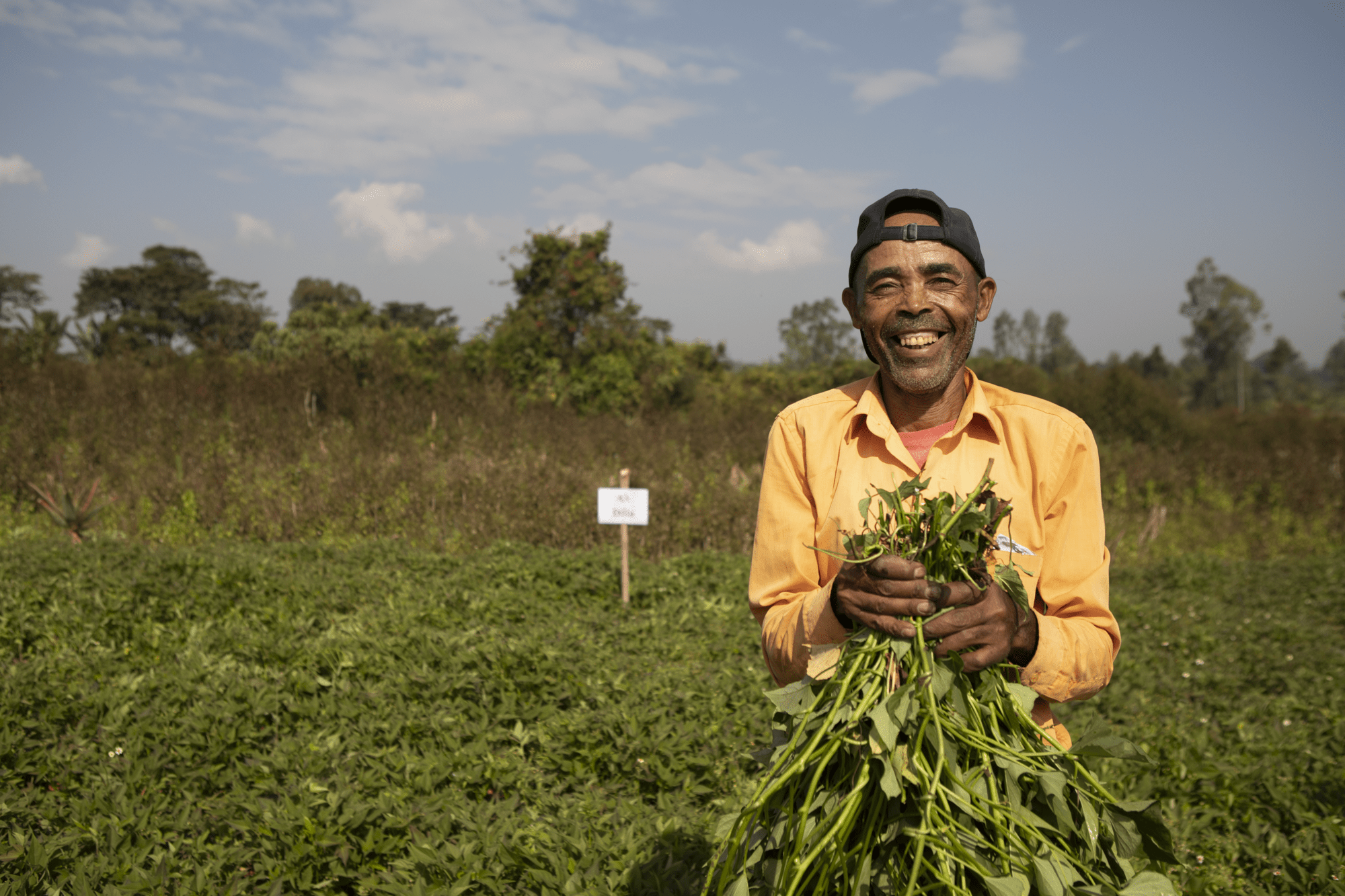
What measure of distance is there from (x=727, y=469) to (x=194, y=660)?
7.76m

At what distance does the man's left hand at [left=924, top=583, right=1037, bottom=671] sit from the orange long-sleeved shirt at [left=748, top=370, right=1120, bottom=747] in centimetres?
27

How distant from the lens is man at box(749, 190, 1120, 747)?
5.20ft

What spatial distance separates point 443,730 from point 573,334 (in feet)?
42.5

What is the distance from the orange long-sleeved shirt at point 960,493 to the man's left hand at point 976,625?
0.27 m

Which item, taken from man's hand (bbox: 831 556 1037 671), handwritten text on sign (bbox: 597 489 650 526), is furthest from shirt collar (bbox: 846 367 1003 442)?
handwritten text on sign (bbox: 597 489 650 526)

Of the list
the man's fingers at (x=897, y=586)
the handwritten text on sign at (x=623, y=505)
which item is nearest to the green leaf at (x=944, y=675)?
the man's fingers at (x=897, y=586)

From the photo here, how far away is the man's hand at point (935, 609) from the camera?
1.21 metres

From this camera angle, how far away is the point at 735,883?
1.27m

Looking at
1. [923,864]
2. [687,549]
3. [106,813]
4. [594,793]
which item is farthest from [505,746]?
[687,549]

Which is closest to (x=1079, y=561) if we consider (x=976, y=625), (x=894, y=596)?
(x=976, y=625)

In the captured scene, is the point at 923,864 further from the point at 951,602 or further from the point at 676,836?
the point at 676,836

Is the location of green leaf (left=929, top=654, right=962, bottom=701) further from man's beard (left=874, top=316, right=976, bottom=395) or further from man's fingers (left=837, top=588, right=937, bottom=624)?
man's beard (left=874, top=316, right=976, bottom=395)

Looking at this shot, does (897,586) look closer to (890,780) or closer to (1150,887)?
(890,780)

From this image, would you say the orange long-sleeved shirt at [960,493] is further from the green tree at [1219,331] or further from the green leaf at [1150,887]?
the green tree at [1219,331]
